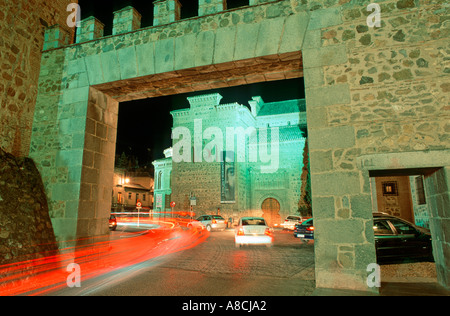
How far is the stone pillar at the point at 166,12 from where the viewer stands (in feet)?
20.0

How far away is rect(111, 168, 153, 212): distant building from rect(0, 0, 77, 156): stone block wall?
2987 centimetres

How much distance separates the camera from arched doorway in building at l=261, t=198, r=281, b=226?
26969mm

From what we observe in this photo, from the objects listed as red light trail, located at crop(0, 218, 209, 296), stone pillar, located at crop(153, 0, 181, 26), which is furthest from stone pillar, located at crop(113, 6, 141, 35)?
red light trail, located at crop(0, 218, 209, 296)

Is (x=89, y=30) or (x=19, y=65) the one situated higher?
(x=89, y=30)

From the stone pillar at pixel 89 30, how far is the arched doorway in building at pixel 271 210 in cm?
2332

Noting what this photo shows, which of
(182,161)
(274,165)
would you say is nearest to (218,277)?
(274,165)

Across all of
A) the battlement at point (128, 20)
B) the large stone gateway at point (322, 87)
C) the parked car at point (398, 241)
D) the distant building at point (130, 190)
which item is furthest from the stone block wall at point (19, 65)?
the distant building at point (130, 190)

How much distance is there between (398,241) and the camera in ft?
24.1

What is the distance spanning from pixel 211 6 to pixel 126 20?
2169 millimetres

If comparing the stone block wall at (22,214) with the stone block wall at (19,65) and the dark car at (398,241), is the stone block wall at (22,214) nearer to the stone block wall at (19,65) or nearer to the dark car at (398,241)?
the stone block wall at (19,65)

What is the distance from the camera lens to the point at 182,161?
2978 centimetres

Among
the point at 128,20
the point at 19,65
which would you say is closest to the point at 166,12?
the point at 128,20

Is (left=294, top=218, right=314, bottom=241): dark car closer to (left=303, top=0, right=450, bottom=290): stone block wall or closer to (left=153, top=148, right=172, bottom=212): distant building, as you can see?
(left=303, top=0, right=450, bottom=290): stone block wall

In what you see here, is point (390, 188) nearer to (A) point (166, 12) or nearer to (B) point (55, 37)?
(A) point (166, 12)
